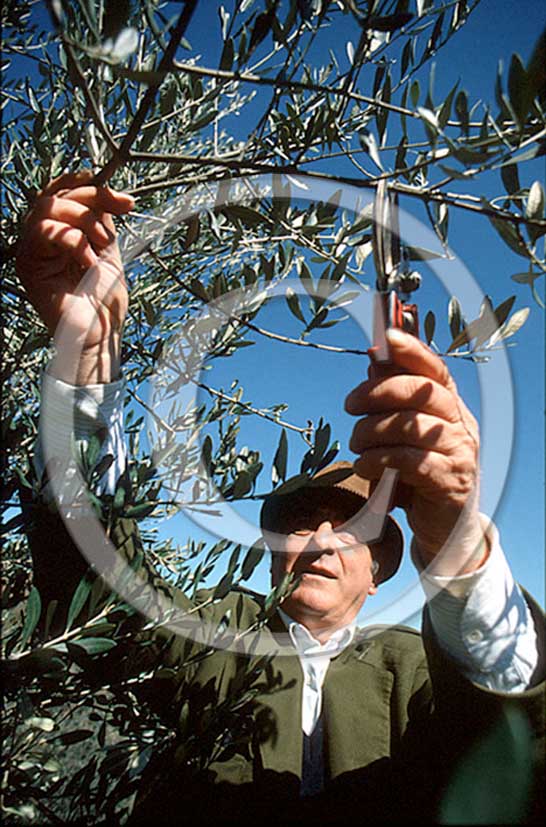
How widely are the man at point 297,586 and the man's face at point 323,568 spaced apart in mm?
402

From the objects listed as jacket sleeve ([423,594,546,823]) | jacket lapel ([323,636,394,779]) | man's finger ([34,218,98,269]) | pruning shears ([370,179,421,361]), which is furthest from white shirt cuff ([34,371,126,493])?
jacket lapel ([323,636,394,779])

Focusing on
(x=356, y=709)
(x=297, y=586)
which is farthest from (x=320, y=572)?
(x=297, y=586)

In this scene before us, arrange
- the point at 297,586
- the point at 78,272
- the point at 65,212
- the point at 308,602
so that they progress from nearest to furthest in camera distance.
A: the point at 65,212 → the point at 78,272 → the point at 297,586 → the point at 308,602

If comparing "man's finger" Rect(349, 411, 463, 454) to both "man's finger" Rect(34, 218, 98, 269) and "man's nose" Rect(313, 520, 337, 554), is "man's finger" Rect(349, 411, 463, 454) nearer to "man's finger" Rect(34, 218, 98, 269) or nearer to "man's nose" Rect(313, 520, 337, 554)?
"man's finger" Rect(34, 218, 98, 269)

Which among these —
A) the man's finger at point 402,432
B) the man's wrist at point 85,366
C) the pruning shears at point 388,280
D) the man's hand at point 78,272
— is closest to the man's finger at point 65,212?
the man's hand at point 78,272

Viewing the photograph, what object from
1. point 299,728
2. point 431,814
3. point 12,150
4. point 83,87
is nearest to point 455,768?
point 431,814

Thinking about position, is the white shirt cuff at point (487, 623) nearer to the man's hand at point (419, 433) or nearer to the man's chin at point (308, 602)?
the man's hand at point (419, 433)

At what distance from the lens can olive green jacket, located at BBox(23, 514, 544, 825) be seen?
1.56m

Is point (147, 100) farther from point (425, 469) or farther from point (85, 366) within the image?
point (425, 469)

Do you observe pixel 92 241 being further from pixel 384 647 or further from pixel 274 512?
pixel 384 647

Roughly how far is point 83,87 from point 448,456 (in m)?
0.95

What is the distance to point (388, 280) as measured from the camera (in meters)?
1.16

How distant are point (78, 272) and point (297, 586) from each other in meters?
1.00

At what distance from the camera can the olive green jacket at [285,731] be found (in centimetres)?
156
